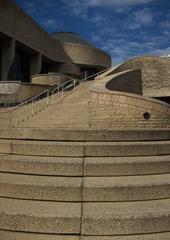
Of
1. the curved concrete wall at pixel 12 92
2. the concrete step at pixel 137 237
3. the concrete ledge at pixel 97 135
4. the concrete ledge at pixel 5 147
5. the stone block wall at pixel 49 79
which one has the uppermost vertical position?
the stone block wall at pixel 49 79

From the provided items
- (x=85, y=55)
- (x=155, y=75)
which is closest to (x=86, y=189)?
(x=155, y=75)

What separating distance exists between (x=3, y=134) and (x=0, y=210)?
2.91 meters

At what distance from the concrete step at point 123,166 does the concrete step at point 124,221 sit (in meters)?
0.84

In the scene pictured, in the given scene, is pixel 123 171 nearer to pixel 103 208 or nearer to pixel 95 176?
pixel 95 176

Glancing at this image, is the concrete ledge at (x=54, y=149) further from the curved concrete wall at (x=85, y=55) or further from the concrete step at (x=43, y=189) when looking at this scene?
the curved concrete wall at (x=85, y=55)

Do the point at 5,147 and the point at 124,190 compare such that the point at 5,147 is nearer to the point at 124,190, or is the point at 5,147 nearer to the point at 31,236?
the point at 31,236

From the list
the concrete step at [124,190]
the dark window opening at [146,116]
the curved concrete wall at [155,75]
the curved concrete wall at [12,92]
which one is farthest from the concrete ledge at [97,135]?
the curved concrete wall at [155,75]

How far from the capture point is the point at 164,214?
330cm

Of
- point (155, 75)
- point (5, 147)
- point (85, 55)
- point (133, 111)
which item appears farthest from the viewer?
point (85, 55)

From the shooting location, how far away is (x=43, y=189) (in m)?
3.71

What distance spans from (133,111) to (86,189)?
5.62 metres

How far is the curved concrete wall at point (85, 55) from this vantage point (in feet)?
124

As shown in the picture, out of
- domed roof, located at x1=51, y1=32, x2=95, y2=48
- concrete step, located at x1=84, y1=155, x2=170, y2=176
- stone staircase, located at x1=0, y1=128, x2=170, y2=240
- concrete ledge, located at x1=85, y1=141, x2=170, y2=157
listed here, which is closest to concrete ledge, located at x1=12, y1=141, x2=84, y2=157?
stone staircase, located at x1=0, y1=128, x2=170, y2=240

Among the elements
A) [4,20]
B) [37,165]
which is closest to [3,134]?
[37,165]
